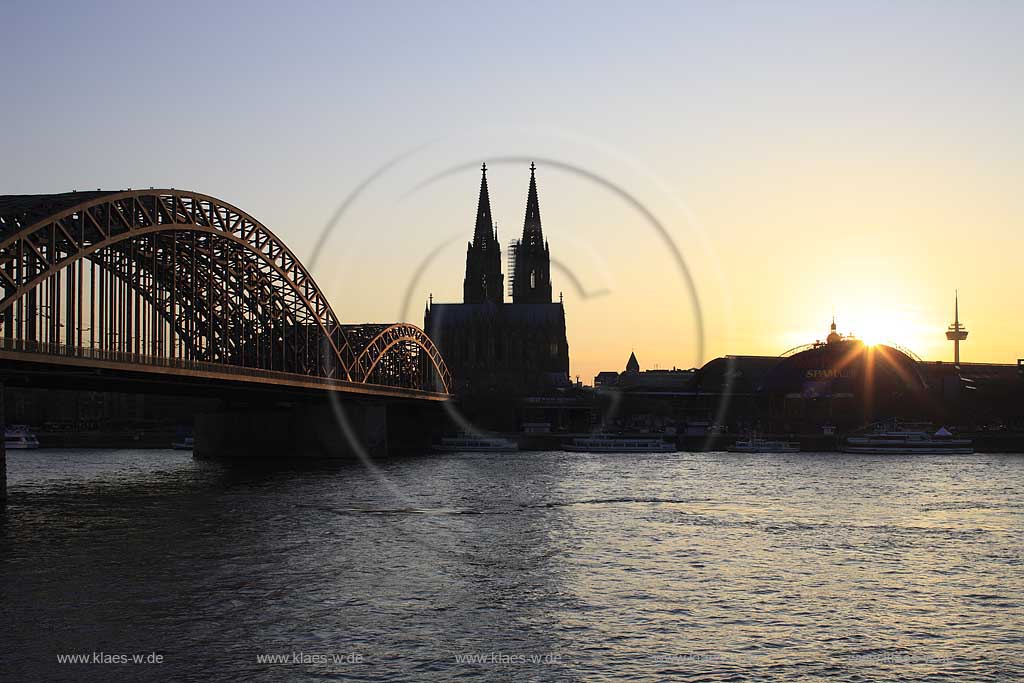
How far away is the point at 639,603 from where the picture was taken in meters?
37.3

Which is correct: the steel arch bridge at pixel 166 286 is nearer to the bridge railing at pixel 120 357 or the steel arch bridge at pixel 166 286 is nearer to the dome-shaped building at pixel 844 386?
the bridge railing at pixel 120 357

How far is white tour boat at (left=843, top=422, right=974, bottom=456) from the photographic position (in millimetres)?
128625

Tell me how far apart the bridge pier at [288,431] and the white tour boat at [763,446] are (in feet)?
127

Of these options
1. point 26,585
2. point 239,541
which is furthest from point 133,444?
point 26,585

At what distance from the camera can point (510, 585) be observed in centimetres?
4038

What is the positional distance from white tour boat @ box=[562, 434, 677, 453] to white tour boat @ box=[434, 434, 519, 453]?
23.3 ft

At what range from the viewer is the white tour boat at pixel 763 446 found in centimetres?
13175

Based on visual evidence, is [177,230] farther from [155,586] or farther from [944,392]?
[944,392]

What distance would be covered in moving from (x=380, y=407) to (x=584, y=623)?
9036cm
